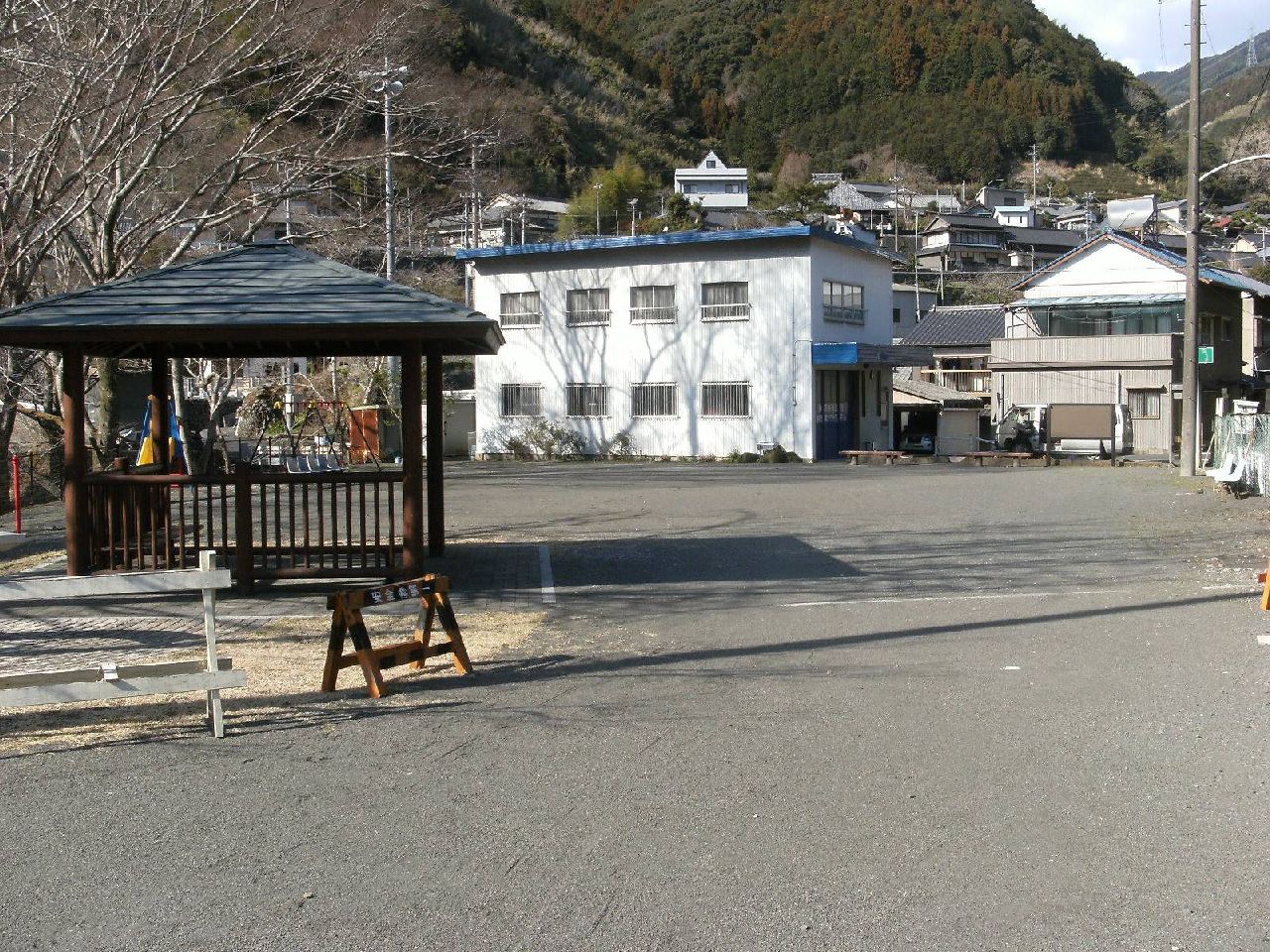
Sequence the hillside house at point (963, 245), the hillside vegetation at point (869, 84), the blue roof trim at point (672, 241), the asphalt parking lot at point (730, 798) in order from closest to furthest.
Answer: the asphalt parking lot at point (730, 798) → the blue roof trim at point (672, 241) → the hillside house at point (963, 245) → the hillside vegetation at point (869, 84)

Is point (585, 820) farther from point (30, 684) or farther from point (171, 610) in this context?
point (171, 610)

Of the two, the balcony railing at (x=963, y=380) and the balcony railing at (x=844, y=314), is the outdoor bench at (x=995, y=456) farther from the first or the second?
the balcony railing at (x=963, y=380)

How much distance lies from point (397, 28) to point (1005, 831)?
52.3ft

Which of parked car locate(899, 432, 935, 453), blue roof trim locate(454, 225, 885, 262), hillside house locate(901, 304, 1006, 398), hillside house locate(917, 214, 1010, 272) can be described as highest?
hillside house locate(917, 214, 1010, 272)

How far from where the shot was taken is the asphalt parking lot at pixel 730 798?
424 cm

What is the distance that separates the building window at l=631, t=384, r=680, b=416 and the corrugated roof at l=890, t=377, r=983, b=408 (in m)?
9.40

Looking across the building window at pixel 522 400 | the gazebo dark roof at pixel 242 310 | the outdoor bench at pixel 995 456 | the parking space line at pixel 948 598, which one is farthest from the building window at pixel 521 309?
the parking space line at pixel 948 598

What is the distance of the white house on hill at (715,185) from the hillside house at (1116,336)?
43.5 m

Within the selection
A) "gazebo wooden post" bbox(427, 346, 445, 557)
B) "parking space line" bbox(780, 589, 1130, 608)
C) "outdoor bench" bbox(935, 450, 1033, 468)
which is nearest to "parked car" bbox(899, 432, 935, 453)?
"outdoor bench" bbox(935, 450, 1033, 468)

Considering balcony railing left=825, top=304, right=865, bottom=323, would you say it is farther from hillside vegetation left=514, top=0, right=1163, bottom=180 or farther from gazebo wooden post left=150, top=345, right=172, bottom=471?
hillside vegetation left=514, top=0, right=1163, bottom=180

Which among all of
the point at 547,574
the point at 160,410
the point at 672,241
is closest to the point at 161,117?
the point at 160,410

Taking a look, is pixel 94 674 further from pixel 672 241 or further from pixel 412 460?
pixel 672 241

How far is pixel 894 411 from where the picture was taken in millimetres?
43438

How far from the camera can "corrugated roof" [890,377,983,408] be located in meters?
42.3
